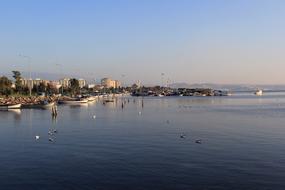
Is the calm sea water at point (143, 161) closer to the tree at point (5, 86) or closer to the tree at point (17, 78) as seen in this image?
the tree at point (5, 86)

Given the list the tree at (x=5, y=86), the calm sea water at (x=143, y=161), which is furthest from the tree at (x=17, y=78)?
the calm sea water at (x=143, y=161)

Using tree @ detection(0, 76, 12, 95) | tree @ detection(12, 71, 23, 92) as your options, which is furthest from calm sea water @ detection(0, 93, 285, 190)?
tree @ detection(12, 71, 23, 92)

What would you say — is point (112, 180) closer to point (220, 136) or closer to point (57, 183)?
point (57, 183)

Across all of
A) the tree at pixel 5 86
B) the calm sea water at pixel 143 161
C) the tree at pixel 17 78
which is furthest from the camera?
the tree at pixel 17 78

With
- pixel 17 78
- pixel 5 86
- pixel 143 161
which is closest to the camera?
pixel 143 161

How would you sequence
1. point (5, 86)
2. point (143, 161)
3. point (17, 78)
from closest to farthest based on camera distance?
point (143, 161), point (5, 86), point (17, 78)

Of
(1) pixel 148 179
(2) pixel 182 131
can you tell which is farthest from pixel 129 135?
(1) pixel 148 179

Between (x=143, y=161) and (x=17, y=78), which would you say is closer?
(x=143, y=161)

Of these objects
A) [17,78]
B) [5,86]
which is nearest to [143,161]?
[5,86]

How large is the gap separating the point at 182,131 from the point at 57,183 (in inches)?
1216

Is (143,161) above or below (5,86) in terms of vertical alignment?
below

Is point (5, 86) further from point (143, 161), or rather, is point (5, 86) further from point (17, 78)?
point (143, 161)

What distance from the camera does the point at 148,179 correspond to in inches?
1105

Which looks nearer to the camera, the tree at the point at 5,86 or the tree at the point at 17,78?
the tree at the point at 5,86
